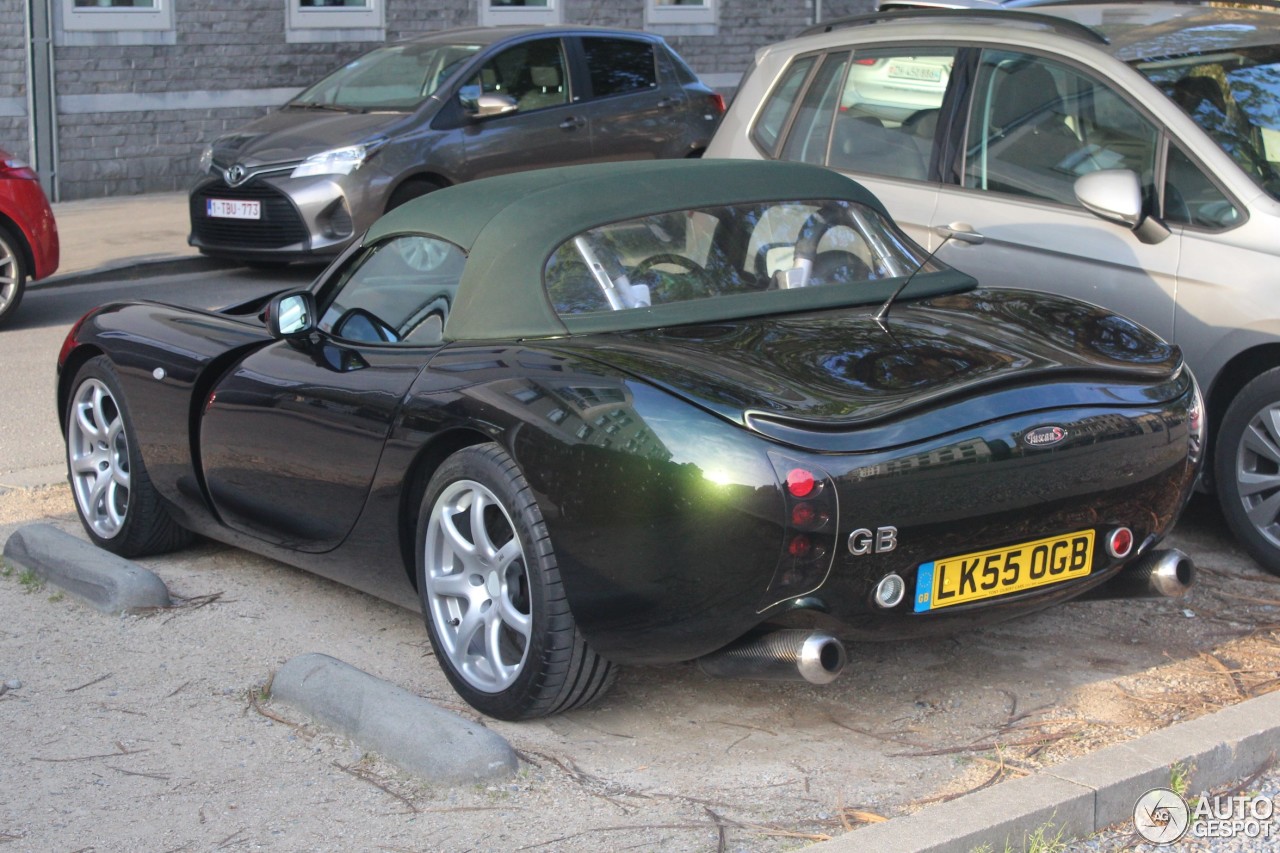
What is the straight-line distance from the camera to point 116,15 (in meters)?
16.6

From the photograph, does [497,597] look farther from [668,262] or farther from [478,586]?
[668,262]

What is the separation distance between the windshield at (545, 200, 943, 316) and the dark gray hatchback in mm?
6994

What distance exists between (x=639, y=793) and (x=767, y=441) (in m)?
0.88

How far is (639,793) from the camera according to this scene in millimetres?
3857

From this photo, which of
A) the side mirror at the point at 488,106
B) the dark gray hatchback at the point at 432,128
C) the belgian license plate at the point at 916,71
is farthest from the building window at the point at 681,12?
the belgian license plate at the point at 916,71

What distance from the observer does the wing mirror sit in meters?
5.71

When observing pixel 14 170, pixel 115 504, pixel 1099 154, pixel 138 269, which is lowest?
pixel 138 269

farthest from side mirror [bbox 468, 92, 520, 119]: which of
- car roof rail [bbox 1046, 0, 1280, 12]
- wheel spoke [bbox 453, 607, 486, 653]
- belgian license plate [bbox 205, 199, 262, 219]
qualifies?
wheel spoke [bbox 453, 607, 486, 653]

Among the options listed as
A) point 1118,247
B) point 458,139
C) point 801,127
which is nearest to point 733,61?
point 458,139

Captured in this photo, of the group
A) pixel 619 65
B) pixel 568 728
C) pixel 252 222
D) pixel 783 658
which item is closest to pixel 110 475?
pixel 568 728

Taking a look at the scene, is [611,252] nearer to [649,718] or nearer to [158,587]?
[649,718]

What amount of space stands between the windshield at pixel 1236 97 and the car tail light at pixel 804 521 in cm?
278

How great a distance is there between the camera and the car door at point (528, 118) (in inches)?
482

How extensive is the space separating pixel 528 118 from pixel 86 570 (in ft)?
25.9
